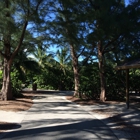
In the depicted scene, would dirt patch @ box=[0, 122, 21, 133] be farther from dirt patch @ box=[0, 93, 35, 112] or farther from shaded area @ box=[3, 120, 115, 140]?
dirt patch @ box=[0, 93, 35, 112]

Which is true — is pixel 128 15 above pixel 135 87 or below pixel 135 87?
above

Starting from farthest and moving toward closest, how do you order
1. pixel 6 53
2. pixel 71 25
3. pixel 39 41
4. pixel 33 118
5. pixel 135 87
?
pixel 135 87
pixel 6 53
pixel 39 41
pixel 71 25
pixel 33 118

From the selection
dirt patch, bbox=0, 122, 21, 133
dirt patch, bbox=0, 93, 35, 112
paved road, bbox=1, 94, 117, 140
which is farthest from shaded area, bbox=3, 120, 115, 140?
dirt patch, bbox=0, 93, 35, 112

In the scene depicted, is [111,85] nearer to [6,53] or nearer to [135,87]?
[135,87]

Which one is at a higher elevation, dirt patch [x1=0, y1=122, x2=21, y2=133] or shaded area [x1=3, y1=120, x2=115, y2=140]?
dirt patch [x1=0, y1=122, x2=21, y2=133]

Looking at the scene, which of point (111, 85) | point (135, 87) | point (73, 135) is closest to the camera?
point (73, 135)

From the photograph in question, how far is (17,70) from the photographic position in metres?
26.1

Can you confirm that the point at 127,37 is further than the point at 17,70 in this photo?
No

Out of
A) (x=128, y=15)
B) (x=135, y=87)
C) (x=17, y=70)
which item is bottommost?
(x=135, y=87)

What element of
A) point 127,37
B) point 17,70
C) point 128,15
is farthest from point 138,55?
point 17,70

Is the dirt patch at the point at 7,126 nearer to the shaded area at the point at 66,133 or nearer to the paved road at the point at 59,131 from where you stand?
the paved road at the point at 59,131

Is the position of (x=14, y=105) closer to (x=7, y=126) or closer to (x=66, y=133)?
(x=7, y=126)

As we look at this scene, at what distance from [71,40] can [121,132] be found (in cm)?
712

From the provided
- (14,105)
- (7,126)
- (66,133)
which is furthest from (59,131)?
(14,105)
